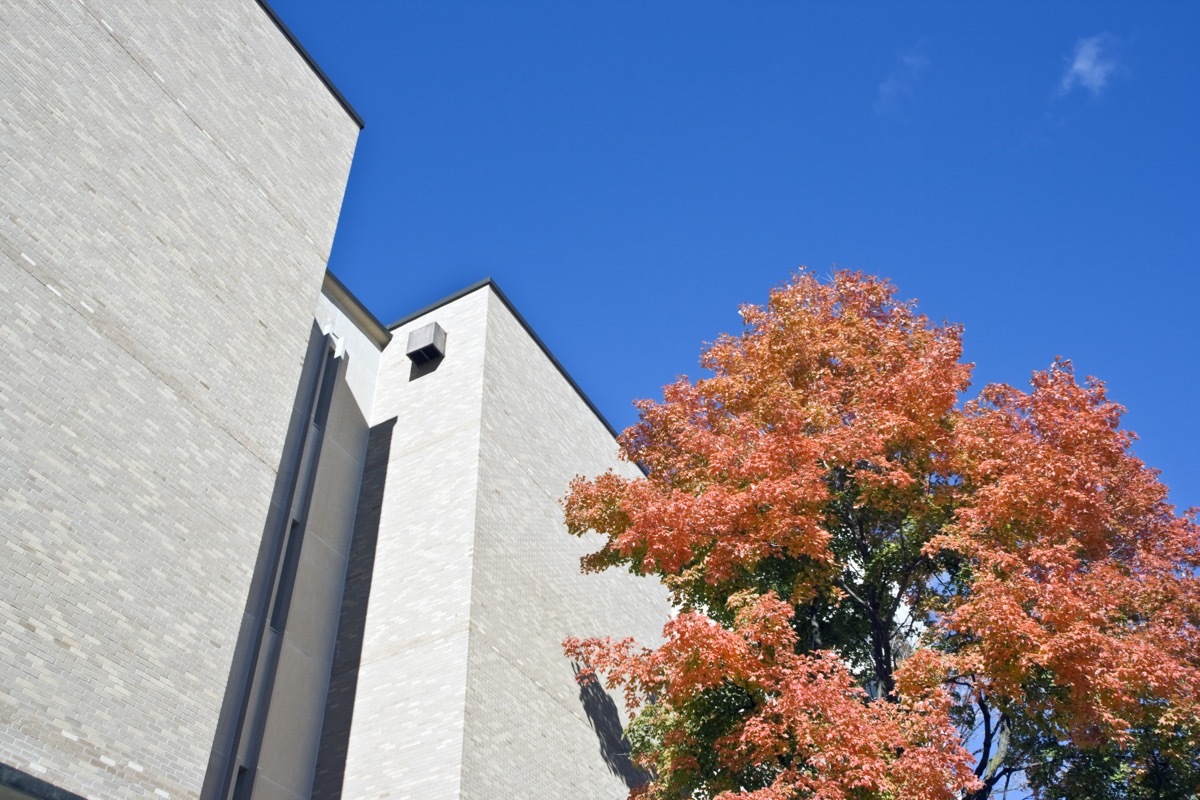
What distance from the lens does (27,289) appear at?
989 cm

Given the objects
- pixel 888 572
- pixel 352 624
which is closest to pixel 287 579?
pixel 352 624

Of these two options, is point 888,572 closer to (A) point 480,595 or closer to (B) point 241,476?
(A) point 480,595

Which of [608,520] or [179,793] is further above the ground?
[608,520]

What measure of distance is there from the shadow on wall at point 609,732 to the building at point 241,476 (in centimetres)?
7

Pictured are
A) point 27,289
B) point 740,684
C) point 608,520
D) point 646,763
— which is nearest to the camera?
point 27,289

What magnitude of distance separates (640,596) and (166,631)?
12035 mm

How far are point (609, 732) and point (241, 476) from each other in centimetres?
803

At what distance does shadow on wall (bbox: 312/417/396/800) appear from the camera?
44.6 ft

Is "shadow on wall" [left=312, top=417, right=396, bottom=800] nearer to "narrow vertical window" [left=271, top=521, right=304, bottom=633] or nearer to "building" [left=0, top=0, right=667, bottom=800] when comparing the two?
"building" [left=0, top=0, right=667, bottom=800]

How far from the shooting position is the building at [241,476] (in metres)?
9.34

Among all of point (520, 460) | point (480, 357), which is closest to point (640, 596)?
point (520, 460)

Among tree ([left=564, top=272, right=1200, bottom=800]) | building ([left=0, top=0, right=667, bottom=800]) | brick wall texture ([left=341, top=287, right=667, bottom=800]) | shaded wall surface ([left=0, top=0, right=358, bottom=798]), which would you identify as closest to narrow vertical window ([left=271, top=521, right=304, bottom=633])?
building ([left=0, top=0, right=667, bottom=800])

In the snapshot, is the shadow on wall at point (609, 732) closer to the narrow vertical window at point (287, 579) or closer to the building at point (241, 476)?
the building at point (241, 476)

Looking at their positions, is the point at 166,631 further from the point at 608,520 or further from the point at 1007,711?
the point at 1007,711
